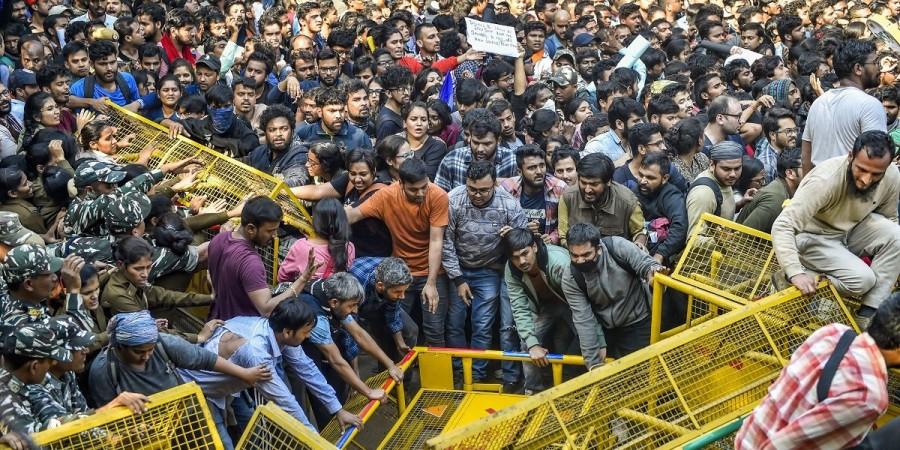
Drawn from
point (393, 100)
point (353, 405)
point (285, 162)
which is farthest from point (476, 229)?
point (393, 100)

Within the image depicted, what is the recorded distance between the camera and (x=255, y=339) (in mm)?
5543

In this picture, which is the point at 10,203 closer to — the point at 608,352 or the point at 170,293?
the point at 170,293

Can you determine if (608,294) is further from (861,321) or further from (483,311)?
(861,321)

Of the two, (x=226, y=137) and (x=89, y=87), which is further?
(x=89, y=87)

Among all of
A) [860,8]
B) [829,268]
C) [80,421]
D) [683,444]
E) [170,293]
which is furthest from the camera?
[860,8]

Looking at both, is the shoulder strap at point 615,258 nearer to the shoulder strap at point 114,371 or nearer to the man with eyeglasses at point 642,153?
the man with eyeglasses at point 642,153

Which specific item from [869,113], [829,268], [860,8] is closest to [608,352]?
[829,268]

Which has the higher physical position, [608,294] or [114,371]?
[114,371]

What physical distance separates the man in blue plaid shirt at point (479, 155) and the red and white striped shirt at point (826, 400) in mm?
4087

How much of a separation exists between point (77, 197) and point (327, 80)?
3834mm

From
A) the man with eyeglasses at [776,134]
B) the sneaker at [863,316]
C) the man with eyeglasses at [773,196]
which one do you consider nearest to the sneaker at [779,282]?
the sneaker at [863,316]

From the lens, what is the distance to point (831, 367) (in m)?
3.73

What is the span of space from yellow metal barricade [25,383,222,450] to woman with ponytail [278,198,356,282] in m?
2.15

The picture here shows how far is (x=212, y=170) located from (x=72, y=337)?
3.00 m
